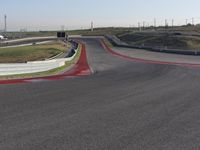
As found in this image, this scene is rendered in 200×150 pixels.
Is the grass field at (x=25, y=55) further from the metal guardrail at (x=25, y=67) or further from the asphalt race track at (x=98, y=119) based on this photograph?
the asphalt race track at (x=98, y=119)

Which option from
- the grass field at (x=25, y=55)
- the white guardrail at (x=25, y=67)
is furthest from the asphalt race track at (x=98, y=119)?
the grass field at (x=25, y=55)

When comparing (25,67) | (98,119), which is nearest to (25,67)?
(25,67)

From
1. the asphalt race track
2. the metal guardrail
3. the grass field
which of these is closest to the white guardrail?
the metal guardrail

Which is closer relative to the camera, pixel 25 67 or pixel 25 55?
pixel 25 67

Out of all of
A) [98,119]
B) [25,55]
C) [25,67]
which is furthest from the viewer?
[25,55]

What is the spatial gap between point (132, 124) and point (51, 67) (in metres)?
17.6

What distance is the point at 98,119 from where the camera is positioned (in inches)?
351

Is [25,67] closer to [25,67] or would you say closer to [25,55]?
[25,67]

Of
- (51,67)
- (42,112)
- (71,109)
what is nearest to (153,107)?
(71,109)

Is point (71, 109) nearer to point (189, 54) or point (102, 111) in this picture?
point (102, 111)

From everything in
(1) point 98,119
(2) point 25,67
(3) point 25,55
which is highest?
(3) point 25,55

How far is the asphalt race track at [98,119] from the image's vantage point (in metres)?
6.89

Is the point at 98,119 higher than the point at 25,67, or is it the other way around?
the point at 25,67

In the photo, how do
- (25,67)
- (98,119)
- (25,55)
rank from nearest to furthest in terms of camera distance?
1. (98,119)
2. (25,67)
3. (25,55)
